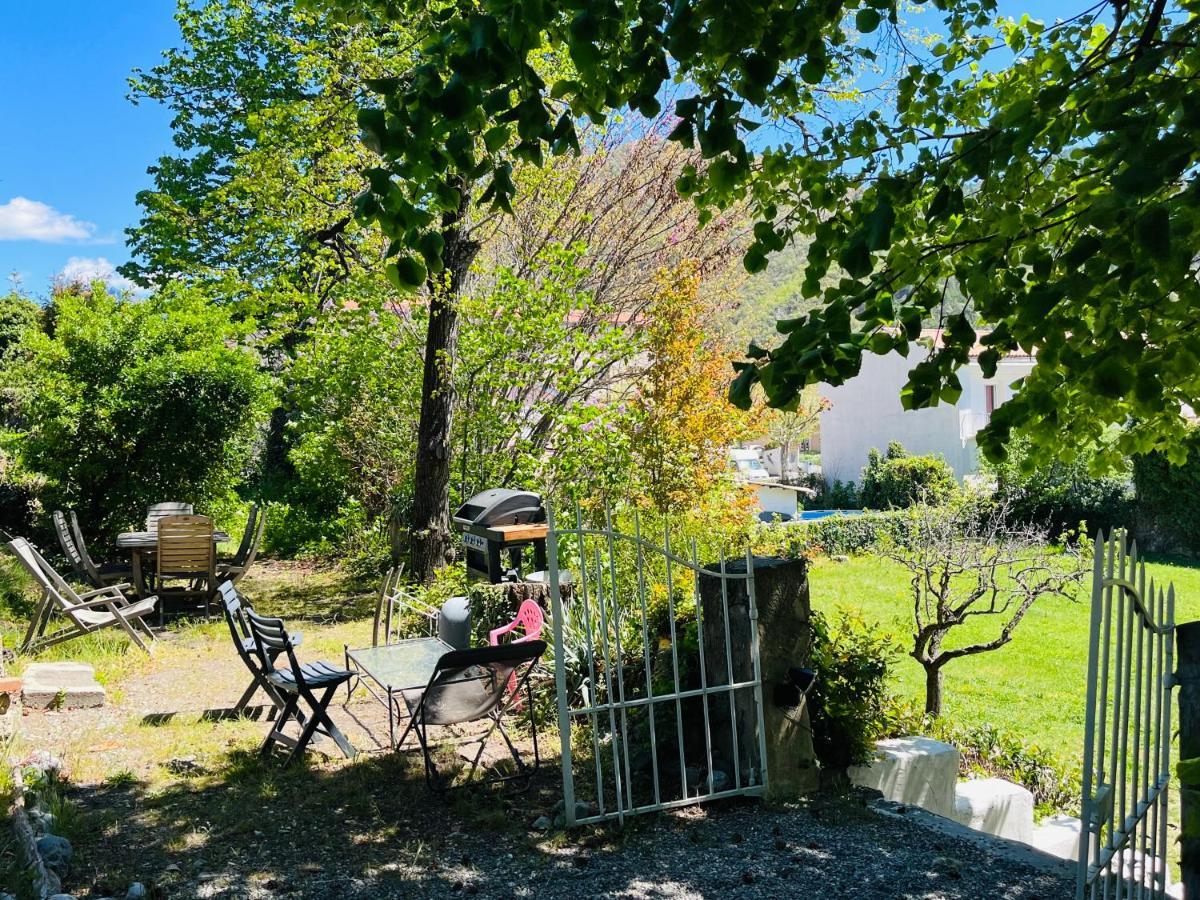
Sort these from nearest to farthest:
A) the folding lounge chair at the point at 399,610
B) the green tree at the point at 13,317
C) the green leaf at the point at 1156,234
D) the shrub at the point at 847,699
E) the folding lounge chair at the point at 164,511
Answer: the green leaf at the point at 1156,234
the shrub at the point at 847,699
the folding lounge chair at the point at 399,610
the folding lounge chair at the point at 164,511
the green tree at the point at 13,317

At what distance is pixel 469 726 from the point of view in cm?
660

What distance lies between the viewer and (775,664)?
5207mm

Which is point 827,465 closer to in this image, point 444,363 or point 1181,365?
point 444,363

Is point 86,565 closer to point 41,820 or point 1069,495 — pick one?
point 41,820

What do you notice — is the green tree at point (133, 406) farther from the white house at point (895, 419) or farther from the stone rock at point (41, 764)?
the white house at point (895, 419)

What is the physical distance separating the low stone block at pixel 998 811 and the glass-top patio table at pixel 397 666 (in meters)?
3.37

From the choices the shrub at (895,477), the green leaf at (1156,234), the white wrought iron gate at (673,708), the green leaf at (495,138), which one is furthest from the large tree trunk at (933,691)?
the shrub at (895,477)

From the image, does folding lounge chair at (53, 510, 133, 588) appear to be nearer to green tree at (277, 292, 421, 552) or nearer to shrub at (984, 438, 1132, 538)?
green tree at (277, 292, 421, 552)

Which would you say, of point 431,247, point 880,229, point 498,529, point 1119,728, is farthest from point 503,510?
point 880,229

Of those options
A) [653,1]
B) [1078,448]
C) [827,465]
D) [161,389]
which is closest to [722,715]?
[1078,448]

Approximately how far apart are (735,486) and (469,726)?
6.02 metres

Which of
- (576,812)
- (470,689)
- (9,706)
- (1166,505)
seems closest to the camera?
(576,812)

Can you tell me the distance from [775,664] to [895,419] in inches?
1194

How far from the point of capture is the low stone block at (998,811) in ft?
19.4
